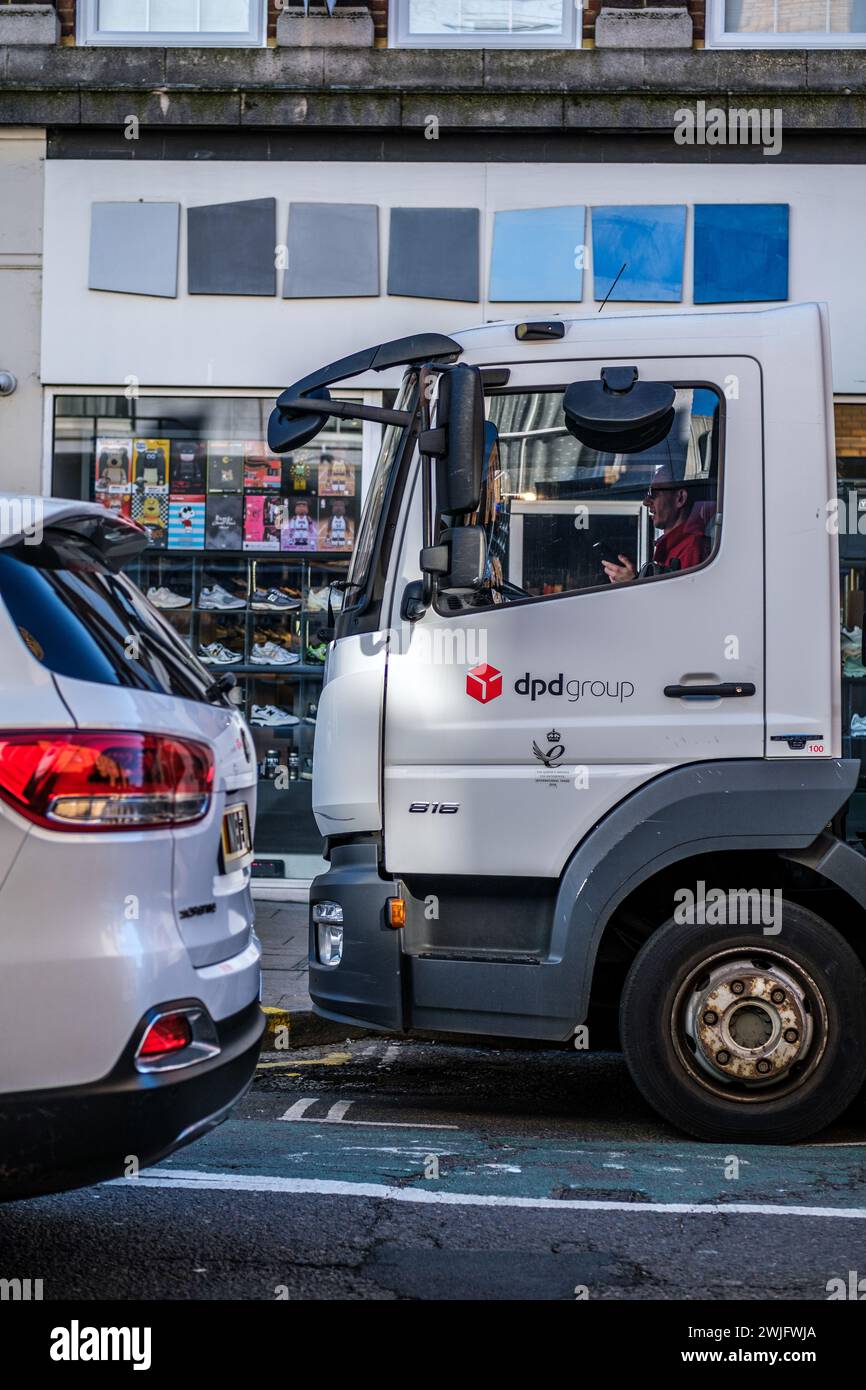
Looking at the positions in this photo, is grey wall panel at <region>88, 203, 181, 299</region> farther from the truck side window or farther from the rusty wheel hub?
the rusty wheel hub

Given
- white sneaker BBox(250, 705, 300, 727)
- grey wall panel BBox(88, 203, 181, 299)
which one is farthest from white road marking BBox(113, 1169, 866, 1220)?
grey wall panel BBox(88, 203, 181, 299)

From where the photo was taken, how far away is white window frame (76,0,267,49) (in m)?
10.9

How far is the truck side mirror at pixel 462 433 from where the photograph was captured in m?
5.11

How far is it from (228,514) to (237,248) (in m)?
1.95

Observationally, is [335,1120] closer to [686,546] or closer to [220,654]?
[686,546]

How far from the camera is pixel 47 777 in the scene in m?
3.07

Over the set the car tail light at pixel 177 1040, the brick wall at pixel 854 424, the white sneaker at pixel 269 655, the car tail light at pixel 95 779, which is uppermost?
the brick wall at pixel 854 424

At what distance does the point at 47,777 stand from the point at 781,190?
9086 millimetres

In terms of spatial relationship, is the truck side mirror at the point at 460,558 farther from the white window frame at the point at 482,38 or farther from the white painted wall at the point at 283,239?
the white window frame at the point at 482,38

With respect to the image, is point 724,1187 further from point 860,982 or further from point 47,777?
point 47,777

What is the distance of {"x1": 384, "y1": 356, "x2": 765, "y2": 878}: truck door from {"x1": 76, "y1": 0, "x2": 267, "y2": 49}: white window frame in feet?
22.2

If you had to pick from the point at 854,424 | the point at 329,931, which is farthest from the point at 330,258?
the point at 329,931

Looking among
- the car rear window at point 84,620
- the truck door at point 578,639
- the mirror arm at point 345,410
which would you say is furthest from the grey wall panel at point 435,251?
the car rear window at point 84,620
